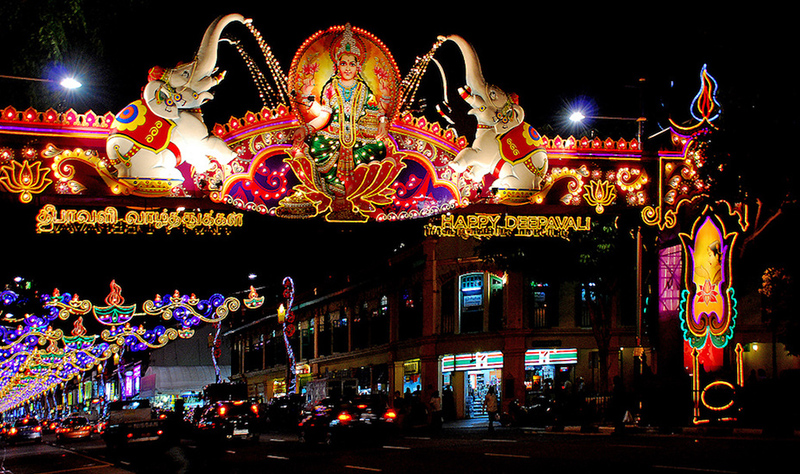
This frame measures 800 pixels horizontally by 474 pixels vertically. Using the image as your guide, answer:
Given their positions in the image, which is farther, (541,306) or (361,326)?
(361,326)

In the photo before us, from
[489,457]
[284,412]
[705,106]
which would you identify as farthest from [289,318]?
[705,106]

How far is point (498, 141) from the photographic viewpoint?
15125 millimetres

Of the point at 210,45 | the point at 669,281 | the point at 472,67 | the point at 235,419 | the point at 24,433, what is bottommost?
the point at 24,433

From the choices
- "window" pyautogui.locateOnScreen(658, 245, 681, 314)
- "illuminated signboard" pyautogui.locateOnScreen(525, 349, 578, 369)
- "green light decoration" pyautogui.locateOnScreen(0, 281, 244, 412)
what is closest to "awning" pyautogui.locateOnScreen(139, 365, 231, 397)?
"green light decoration" pyautogui.locateOnScreen(0, 281, 244, 412)

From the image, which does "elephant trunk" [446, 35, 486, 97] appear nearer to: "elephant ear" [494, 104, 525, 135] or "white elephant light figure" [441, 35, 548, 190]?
"white elephant light figure" [441, 35, 548, 190]

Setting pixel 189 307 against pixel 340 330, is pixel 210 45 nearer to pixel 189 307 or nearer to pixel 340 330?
pixel 189 307

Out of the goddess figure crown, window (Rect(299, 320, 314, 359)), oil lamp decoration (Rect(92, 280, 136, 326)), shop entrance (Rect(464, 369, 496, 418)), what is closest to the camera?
the goddess figure crown

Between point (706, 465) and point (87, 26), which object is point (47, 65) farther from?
point (706, 465)

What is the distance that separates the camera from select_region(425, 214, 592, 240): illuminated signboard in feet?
52.9

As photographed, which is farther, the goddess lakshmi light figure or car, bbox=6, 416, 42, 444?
car, bbox=6, 416, 42, 444

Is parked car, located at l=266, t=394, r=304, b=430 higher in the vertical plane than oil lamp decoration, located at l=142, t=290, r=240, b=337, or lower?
lower

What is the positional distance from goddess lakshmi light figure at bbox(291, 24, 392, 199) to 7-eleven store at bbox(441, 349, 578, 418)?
26342 millimetres

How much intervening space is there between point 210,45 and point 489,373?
32.4 meters

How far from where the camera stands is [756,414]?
67.2ft
